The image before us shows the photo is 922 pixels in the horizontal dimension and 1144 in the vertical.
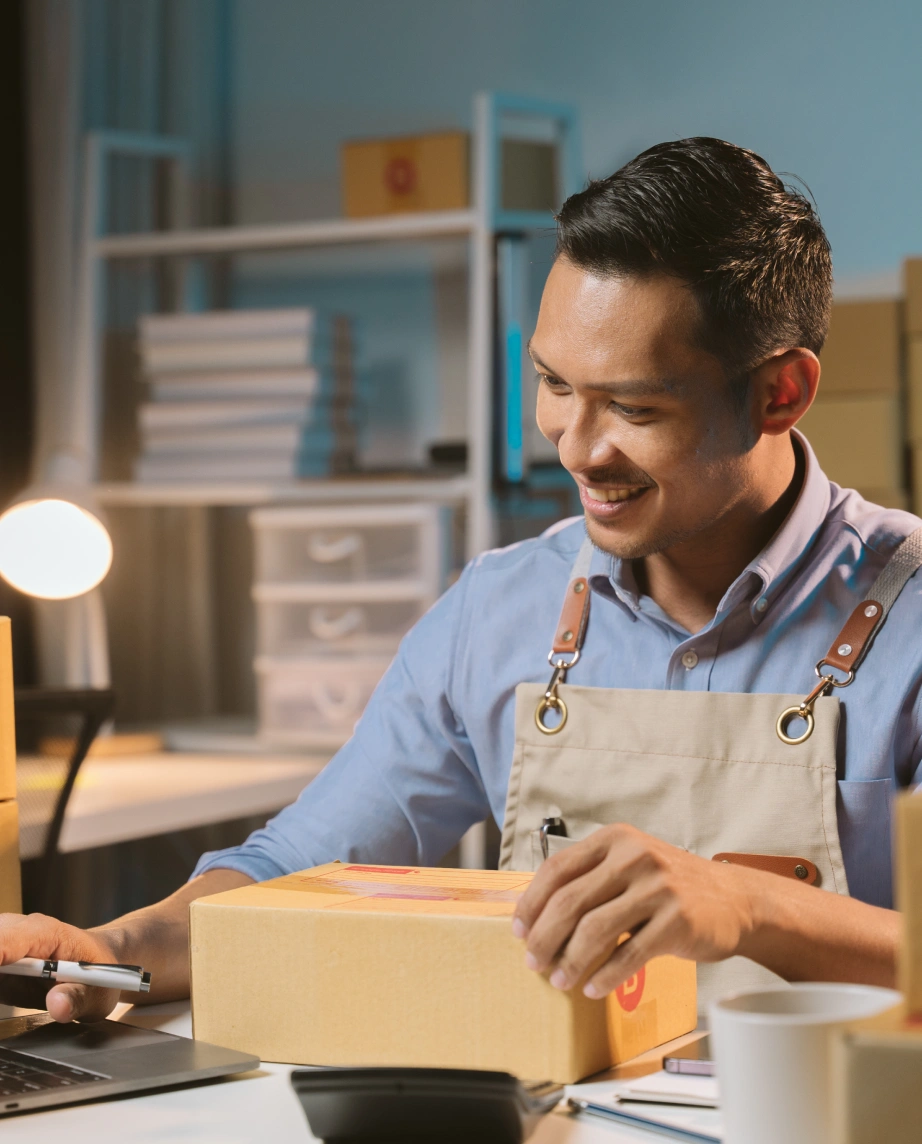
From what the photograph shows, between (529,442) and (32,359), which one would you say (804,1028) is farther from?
(32,359)

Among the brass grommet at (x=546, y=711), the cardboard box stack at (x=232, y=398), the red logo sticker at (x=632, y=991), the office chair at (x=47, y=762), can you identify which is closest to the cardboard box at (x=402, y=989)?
the red logo sticker at (x=632, y=991)

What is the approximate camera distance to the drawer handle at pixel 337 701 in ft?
8.52

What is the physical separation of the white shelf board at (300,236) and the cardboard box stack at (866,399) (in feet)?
2.27

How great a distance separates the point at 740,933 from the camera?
86 centimetres

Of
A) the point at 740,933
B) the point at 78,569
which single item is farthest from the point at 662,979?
the point at 78,569

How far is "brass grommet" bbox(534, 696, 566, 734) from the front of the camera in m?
1.24

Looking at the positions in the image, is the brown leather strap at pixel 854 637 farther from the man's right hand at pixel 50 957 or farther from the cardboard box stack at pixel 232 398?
the cardboard box stack at pixel 232 398

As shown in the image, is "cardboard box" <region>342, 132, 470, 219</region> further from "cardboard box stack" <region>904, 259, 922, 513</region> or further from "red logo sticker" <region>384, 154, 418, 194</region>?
"cardboard box stack" <region>904, 259, 922, 513</region>

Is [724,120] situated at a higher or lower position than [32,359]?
higher

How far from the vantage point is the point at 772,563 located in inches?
48.4

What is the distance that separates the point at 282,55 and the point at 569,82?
683mm

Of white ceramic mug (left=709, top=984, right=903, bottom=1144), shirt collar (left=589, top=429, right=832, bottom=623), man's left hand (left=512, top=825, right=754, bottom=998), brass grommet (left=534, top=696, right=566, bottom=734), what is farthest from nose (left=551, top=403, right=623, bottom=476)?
white ceramic mug (left=709, top=984, right=903, bottom=1144)

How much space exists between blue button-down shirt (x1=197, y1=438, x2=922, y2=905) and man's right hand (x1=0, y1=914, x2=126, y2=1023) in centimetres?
25

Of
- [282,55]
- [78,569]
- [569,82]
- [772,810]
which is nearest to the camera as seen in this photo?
[772,810]
